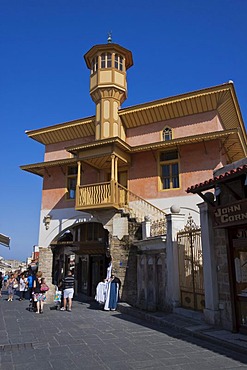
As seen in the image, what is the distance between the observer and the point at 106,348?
6.34m

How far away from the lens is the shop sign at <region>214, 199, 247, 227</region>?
21.8ft

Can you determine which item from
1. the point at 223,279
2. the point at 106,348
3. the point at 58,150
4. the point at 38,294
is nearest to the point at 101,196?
the point at 38,294

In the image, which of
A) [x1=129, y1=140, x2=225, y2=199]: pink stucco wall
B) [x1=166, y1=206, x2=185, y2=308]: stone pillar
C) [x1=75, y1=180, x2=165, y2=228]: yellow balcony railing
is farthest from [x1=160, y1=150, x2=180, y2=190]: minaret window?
[x1=166, y1=206, x2=185, y2=308]: stone pillar

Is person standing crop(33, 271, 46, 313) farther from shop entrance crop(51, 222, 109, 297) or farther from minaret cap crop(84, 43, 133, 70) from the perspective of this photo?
minaret cap crop(84, 43, 133, 70)

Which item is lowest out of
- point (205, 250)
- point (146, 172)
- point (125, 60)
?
point (205, 250)

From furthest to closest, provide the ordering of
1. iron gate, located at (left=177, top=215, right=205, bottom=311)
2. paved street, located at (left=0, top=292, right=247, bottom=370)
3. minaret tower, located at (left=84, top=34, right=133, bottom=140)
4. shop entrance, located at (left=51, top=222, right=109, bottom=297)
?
shop entrance, located at (left=51, top=222, right=109, bottom=297), minaret tower, located at (left=84, top=34, right=133, bottom=140), iron gate, located at (left=177, top=215, right=205, bottom=311), paved street, located at (left=0, top=292, right=247, bottom=370)

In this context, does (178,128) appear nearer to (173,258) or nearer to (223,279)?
(173,258)

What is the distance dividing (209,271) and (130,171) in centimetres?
885

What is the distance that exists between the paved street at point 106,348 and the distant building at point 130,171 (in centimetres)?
246

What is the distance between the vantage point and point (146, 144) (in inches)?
587

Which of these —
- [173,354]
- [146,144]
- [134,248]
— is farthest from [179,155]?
[173,354]

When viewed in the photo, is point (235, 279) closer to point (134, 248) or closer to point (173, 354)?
point (173, 354)

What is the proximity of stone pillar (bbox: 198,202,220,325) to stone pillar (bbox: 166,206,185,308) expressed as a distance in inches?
68.7

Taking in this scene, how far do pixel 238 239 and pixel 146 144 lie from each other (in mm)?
8495
